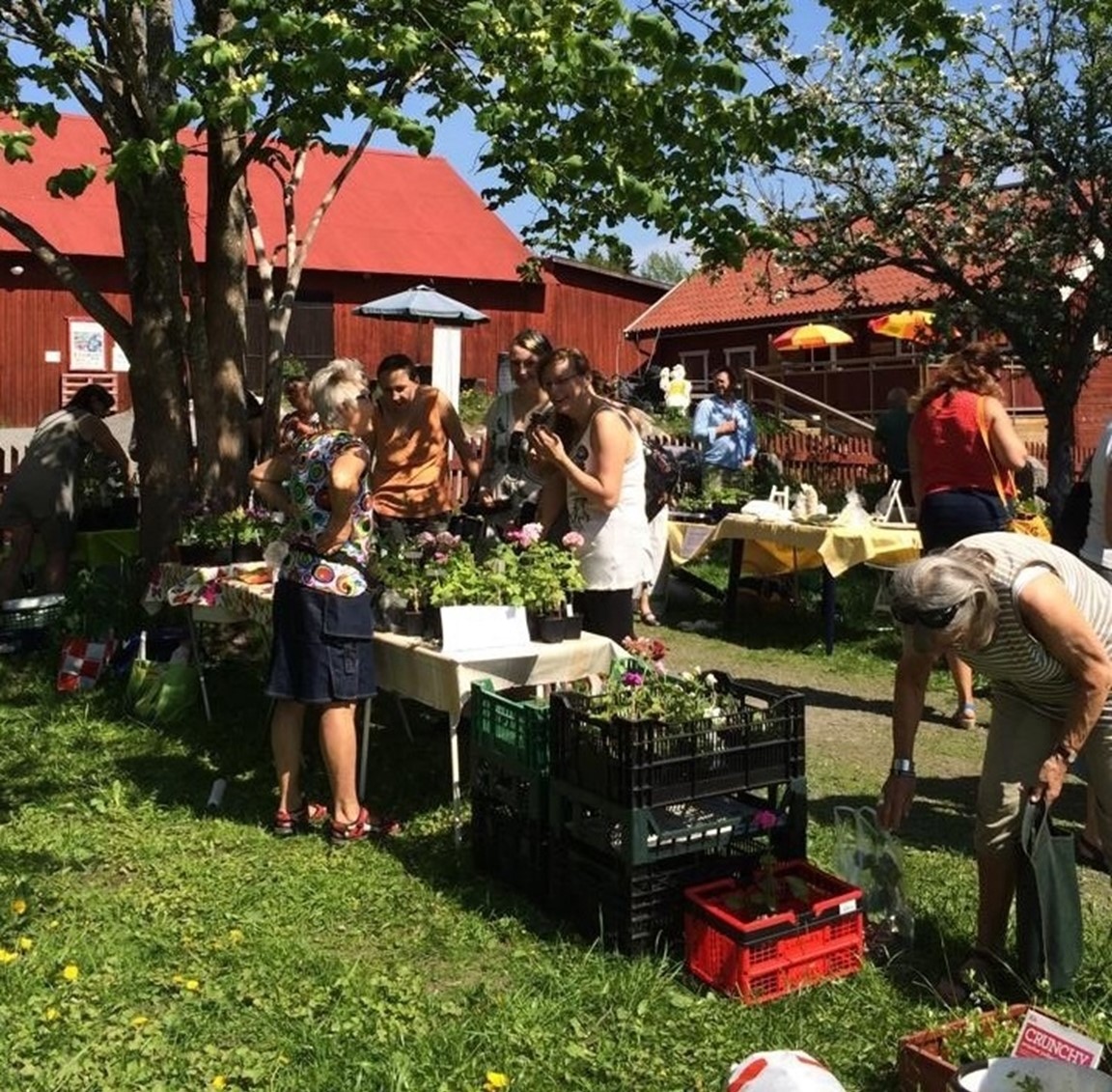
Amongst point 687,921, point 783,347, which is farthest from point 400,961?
point 783,347

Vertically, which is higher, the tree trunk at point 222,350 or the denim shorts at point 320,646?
the tree trunk at point 222,350

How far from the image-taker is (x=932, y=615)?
2.89 m

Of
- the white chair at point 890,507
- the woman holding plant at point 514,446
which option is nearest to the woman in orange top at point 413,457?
the woman holding plant at point 514,446

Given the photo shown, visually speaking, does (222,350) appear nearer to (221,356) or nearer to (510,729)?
(221,356)

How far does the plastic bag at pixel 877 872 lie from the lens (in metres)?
3.71

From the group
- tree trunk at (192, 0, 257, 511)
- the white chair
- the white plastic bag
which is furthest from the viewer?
the white chair

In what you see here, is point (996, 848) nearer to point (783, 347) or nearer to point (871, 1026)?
point (871, 1026)

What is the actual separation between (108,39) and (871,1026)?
20.1 ft

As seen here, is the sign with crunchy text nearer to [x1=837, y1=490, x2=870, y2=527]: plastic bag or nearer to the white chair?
[x1=837, y1=490, x2=870, y2=527]: plastic bag

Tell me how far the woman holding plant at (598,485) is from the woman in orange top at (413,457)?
104 centimetres

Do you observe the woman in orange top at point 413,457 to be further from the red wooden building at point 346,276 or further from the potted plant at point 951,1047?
the red wooden building at point 346,276

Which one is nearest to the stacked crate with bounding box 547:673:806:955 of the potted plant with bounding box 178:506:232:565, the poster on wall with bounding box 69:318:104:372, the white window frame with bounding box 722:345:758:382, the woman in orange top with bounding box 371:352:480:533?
the woman in orange top with bounding box 371:352:480:533

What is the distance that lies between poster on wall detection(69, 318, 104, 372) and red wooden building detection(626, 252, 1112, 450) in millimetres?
10775

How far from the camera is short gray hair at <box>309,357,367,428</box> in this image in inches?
177
